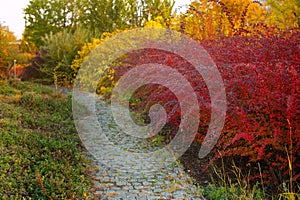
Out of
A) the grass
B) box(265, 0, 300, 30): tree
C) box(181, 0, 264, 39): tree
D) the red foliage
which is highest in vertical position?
box(265, 0, 300, 30): tree

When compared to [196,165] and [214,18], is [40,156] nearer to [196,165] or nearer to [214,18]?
[196,165]

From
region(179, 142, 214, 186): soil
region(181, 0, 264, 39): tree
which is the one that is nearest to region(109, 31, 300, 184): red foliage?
region(179, 142, 214, 186): soil

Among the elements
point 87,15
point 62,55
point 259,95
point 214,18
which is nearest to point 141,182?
point 259,95

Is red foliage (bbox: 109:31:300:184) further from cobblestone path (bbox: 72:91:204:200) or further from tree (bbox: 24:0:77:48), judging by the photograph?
tree (bbox: 24:0:77:48)

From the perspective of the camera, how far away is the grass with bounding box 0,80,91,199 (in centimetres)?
315

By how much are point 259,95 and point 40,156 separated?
2544 millimetres

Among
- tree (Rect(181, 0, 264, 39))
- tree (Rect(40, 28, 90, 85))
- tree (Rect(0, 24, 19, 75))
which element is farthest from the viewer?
tree (Rect(40, 28, 90, 85))

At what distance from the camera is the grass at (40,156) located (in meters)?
3.15

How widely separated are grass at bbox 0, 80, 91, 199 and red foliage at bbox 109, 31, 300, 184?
53.1 inches

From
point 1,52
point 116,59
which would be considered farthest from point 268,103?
point 1,52

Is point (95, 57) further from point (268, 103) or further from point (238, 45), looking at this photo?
point (268, 103)

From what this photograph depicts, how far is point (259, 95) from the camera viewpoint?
3.14 meters

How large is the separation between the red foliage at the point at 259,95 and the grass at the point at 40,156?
4.43 ft

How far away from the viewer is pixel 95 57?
998cm
